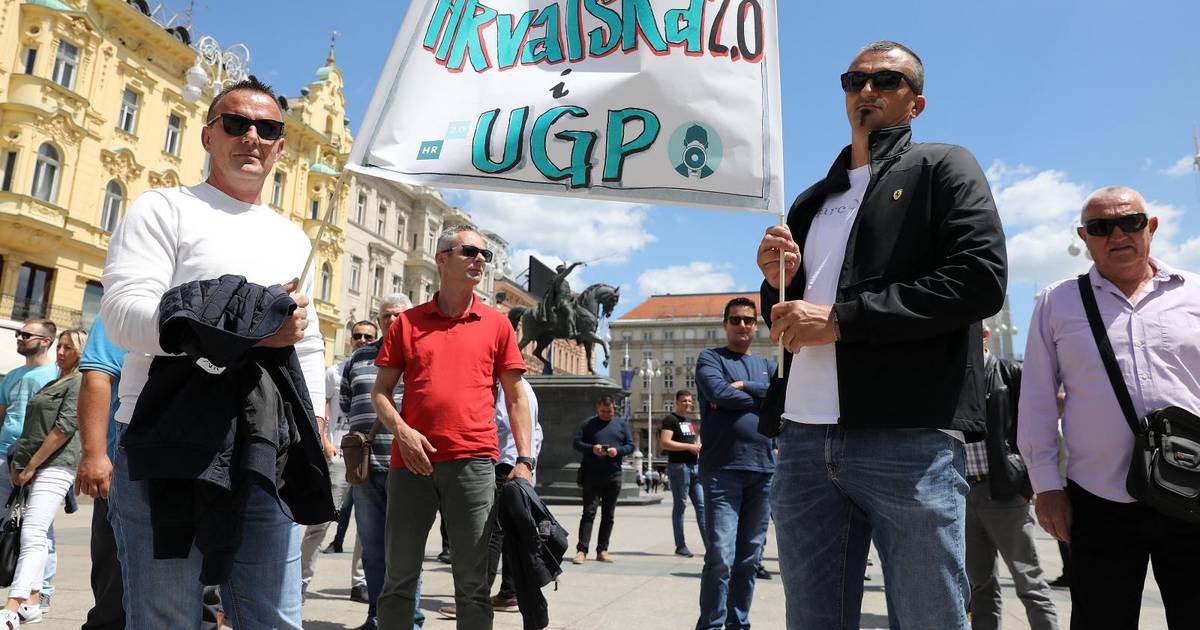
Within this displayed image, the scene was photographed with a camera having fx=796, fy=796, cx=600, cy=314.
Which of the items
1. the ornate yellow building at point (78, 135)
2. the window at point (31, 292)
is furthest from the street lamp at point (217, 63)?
the window at point (31, 292)

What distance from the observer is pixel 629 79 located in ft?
10.2

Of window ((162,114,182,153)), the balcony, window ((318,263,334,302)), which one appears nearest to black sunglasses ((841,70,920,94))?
the balcony

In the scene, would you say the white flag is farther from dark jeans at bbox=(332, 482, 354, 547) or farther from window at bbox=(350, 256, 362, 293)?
window at bbox=(350, 256, 362, 293)

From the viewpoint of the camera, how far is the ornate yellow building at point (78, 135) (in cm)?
2419

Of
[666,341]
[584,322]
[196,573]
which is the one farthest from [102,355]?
[666,341]

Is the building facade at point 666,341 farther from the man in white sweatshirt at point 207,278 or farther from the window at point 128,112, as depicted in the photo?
the man in white sweatshirt at point 207,278

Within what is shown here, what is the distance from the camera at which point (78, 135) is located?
26.2 metres

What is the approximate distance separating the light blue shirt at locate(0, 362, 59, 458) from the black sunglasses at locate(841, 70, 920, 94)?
5470 millimetres

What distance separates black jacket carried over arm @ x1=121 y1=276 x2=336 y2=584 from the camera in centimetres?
195

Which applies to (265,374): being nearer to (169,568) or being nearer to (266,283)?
(266,283)

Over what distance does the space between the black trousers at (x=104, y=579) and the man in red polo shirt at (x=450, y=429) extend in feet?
3.69

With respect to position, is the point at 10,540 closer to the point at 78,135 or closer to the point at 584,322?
the point at 584,322

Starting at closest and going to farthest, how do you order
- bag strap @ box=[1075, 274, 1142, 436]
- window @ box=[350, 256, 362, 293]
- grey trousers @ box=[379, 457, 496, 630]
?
bag strap @ box=[1075, 274, 1142, 436]
grey trousers @ box=[379, 457, 496, 630]
window @ box=[350, 256, 362, 293]

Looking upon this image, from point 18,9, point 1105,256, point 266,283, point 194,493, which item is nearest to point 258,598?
point 194,493
